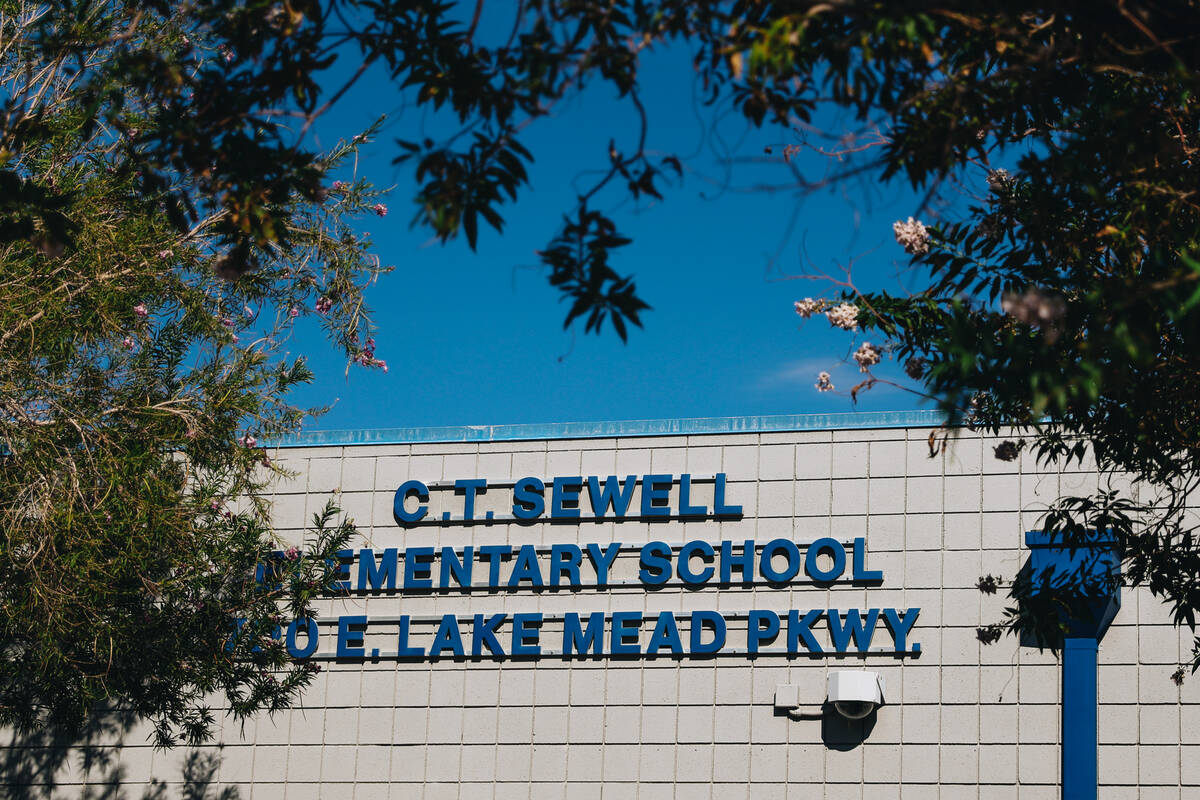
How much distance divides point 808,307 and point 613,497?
11.3 meters

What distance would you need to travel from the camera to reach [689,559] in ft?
62.9

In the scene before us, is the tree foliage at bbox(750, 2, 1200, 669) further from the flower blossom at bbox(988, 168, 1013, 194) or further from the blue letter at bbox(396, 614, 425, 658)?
the blue letter at bbox(396, 614, 425, 658)

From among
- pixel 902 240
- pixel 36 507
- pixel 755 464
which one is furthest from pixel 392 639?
pixel 902 240

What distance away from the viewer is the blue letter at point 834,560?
18.6 metres

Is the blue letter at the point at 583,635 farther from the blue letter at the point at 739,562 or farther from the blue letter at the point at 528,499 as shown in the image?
the blue letter at the point at 739,562

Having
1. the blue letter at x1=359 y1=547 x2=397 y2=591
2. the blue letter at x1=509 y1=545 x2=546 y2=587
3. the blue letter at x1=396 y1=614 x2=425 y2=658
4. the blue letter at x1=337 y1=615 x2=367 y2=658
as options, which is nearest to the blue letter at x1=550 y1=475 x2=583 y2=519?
the blue letter at x1=509 y1=545 x2=546 y2=587

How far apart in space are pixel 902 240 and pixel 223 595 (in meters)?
8.51

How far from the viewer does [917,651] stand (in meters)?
18.1

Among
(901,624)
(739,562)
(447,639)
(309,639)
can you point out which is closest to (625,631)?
(739,562)

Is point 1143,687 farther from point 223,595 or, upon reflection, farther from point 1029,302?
point 1029,302

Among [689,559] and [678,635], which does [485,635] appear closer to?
[678,635]

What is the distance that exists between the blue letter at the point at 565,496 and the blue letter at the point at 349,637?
293 centimetres

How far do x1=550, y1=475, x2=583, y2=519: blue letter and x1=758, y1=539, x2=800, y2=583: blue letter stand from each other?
2528 mm

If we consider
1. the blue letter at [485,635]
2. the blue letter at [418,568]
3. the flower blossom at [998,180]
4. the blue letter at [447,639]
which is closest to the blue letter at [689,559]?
the blue letter at [485,635]
